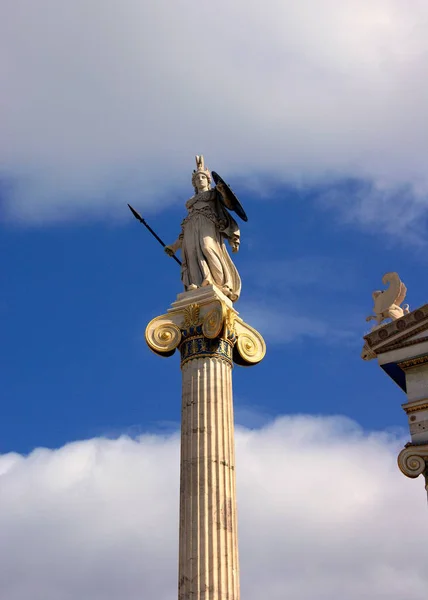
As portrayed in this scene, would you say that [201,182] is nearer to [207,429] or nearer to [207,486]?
[207,429]

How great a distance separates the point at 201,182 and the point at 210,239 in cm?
266

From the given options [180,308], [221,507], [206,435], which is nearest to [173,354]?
[180,308]

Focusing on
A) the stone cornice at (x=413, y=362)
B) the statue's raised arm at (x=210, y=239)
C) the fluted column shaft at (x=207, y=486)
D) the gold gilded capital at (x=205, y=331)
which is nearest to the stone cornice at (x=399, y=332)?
the stone cornice at (x=413, y=362)

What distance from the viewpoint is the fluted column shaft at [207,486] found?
953 inches

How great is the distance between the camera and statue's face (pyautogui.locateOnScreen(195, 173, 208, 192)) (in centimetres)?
3195

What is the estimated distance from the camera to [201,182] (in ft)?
105

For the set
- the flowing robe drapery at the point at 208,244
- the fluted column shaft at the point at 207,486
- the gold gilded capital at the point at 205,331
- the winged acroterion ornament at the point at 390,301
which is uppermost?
the flowing robe drapery at the point at 208,244

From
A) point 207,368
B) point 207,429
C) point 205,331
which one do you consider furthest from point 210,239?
point 207,429

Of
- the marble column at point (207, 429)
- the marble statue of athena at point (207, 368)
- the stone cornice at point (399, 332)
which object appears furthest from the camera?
the marble statue of athena at point (207, 368)

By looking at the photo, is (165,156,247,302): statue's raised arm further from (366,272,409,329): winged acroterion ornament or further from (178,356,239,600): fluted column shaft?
(366,272,409,329): winged acroterion ornament

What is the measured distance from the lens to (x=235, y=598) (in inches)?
952

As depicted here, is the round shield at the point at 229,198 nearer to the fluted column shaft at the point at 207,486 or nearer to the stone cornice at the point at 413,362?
the fluted column shaft at the point at 207,486

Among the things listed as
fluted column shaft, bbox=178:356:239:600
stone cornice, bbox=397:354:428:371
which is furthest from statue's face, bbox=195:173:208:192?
stone cornice, bbox=397:354:428:371

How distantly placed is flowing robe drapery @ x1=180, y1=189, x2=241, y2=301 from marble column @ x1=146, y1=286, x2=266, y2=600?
0.77 meters
